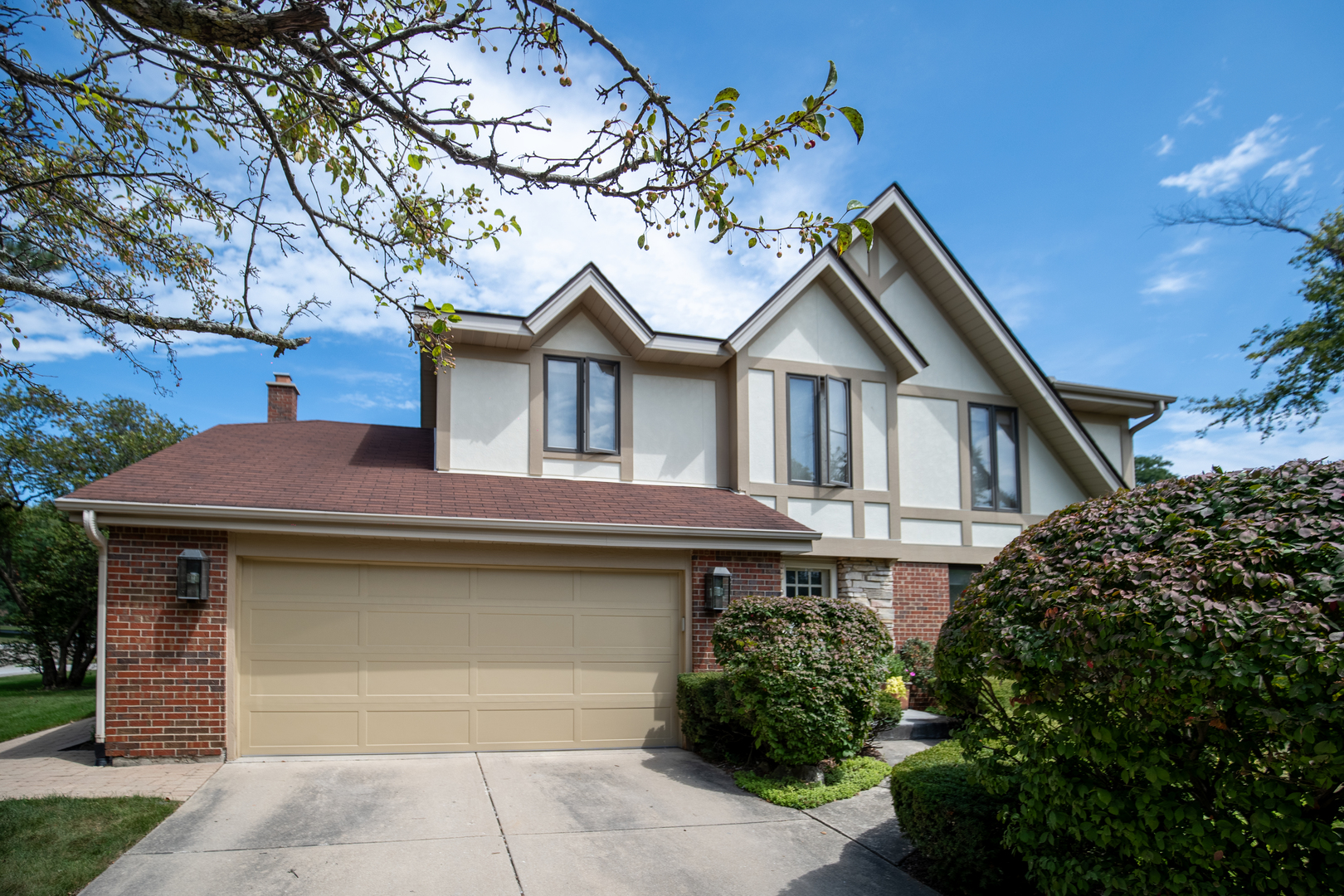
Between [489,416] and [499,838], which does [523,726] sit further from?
[489,416]

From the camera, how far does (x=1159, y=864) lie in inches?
153

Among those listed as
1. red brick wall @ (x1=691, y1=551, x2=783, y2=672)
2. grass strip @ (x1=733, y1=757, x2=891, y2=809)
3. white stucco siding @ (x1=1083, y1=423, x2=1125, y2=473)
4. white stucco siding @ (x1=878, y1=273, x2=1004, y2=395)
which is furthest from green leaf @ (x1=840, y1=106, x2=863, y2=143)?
white stucco siding @ (x1=1083, y1=423, x2=1125, y2=473)

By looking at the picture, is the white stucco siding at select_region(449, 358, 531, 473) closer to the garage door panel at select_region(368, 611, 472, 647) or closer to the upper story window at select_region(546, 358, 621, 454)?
the upper story window at select_region(546, 358, 621, 454)

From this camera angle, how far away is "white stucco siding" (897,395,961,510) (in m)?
13.3

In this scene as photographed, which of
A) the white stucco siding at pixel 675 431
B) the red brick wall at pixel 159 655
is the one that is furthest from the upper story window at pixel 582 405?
the red brick wall at pixel 159 655

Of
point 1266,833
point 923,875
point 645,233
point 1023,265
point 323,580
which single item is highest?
point 1023,265

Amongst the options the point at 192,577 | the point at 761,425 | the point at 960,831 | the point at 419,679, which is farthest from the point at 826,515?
the point at 192,577

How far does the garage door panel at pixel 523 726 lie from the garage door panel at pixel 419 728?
0.64ft

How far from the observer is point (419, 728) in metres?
9.40

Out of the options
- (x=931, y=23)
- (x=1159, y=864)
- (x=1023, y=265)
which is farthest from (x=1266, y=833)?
(x=1023, y=265)

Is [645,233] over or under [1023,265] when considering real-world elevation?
under

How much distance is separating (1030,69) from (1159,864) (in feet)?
29.5

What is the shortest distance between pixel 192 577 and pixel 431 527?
7.85 ft

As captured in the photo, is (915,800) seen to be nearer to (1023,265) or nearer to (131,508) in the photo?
(131,508)
